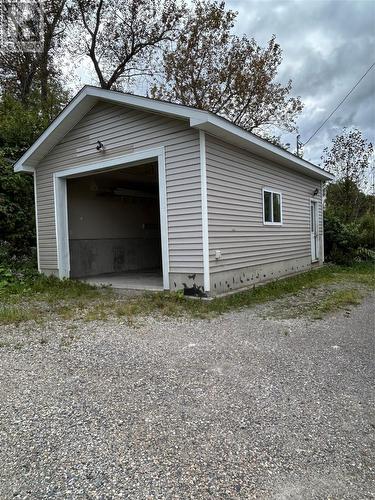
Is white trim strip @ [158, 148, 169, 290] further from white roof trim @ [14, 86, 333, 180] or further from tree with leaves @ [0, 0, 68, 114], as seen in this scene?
tree with leaves @ [0, 0, 68, 114]

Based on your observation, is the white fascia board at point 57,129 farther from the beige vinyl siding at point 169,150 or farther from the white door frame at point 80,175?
the white door frame at point 80,175

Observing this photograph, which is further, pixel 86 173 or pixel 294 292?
pixel 86 173

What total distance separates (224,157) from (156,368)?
4.48m

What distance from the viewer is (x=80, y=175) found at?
26.5 ft

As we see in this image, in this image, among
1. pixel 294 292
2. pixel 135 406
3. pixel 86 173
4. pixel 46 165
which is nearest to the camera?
pixel 135 406

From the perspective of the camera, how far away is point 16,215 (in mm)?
9375

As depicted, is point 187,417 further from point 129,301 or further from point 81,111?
point 81,111

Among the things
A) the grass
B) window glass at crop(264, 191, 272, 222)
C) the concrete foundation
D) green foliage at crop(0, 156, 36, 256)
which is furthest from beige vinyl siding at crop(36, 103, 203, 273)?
window glass at crop(264, 191, 272, 222)

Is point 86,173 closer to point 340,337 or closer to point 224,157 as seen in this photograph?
point 224,157

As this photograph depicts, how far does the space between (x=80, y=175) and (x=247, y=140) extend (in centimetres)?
397

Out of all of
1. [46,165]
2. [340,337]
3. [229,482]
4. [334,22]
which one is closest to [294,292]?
→ [340,337]

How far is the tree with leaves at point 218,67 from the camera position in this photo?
1583 cm

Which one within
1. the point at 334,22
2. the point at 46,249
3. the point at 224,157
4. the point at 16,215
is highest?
the point at 334,22

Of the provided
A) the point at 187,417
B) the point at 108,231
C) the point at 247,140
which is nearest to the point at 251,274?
the point at 247,140
